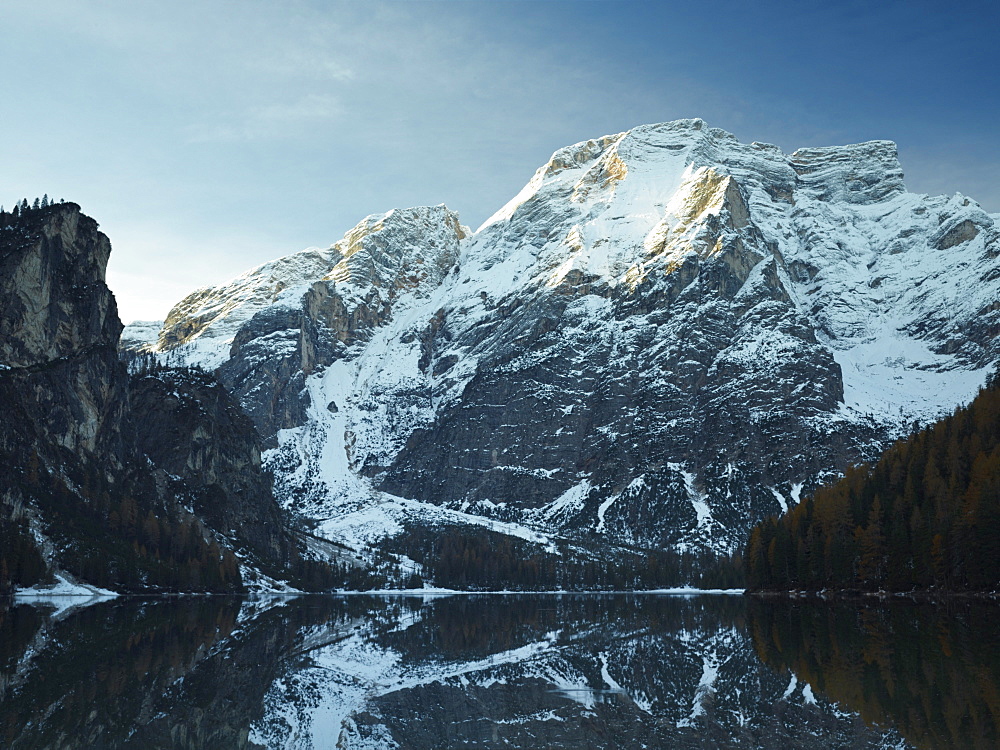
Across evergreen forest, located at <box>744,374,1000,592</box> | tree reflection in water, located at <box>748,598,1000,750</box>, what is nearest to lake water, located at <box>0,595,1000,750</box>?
tree reflection in water, located at <box>748,598,1000,750</box>

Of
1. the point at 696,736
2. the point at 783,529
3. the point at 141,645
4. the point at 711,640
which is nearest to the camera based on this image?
the point at 696,736

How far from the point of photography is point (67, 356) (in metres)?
176

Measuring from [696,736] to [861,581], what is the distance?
85.5m

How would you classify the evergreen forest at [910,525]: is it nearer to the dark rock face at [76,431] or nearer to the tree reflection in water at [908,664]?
the tree reflection in water at [908,664]

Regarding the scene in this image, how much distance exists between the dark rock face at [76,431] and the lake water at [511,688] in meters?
83.3

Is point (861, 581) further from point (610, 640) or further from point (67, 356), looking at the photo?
point (67, 356)

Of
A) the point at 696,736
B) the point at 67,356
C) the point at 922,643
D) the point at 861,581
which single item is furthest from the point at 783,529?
the point at 67,356

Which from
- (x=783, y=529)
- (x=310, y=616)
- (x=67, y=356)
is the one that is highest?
(x=67, y=356)

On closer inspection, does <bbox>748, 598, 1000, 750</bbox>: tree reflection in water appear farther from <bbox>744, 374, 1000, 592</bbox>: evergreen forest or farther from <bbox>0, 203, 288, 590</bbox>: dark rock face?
<bbox>0, 203, 288, 590</bbox>: dark rock face

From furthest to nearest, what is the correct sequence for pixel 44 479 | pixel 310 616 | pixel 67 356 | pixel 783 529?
pixel 67 356
pixel 44 479
pixel 783 529
pixel 310 616

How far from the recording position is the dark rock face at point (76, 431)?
465 ft

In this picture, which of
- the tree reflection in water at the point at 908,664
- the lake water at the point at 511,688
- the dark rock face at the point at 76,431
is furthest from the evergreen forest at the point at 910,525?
the dark rock face at the point at 76,431

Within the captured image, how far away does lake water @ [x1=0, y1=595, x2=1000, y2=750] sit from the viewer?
2750cm

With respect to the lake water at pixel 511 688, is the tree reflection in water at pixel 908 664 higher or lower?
higher
